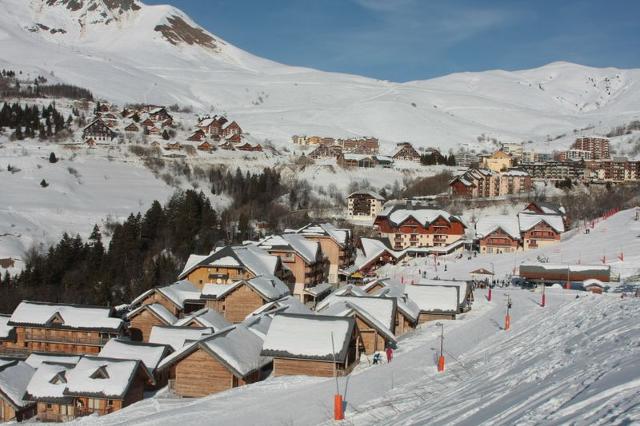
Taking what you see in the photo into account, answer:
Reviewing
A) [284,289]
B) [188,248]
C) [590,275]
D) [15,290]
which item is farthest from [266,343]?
[188,248]

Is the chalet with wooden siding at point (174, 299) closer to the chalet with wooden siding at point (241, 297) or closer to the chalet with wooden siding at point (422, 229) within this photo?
the chalet with wooden siding at point (241, 297)

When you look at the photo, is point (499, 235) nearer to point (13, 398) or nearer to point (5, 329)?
point (5, 329)

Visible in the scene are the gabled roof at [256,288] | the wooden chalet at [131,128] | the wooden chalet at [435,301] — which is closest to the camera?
the wooden chalet at [435,301]

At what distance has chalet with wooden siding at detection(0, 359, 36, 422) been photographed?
2591 cm

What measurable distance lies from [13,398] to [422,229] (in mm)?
42728

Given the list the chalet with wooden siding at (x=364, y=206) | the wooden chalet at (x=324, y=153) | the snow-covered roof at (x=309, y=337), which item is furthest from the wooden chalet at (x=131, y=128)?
the snow-covered roof at (x=309, y=337)

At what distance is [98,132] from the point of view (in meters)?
83.8

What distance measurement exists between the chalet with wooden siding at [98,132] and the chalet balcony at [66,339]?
52.5 meters

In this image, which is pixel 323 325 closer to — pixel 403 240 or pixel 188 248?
pixel 188 248

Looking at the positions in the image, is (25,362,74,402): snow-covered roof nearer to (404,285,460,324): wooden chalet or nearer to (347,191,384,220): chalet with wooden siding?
(404,285,460,324): wooden chalet

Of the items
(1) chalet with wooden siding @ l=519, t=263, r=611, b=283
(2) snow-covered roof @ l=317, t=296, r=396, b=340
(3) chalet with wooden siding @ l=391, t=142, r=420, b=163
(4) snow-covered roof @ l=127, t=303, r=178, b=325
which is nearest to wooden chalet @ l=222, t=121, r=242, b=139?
(3) chalet with wooden siding @ l=391, t=142, r=420, b=163

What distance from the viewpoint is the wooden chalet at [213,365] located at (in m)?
22.8

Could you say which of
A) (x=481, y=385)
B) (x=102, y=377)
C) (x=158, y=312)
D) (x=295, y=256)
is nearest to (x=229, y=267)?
(x=158, y=312)

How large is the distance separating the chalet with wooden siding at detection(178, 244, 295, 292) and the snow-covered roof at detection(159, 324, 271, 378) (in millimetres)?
14343
